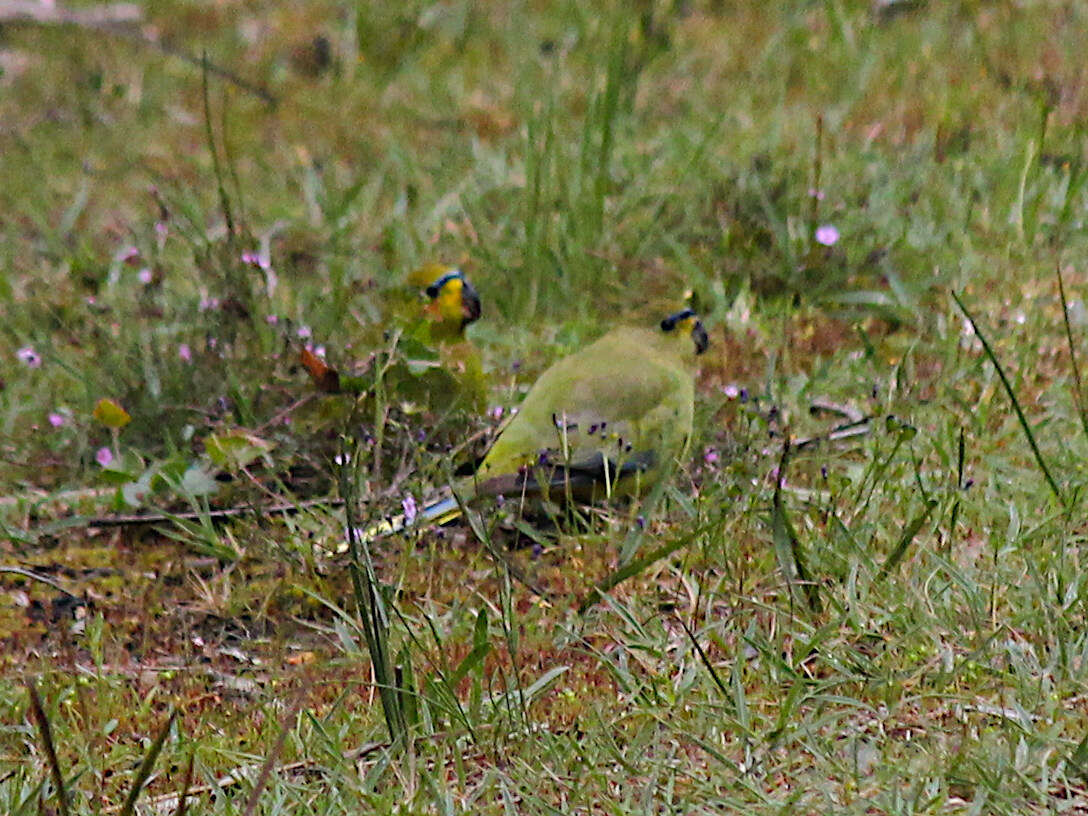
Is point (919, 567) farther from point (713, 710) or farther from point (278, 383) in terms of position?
point (278, 383)

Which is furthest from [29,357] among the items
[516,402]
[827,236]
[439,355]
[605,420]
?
[827,236]

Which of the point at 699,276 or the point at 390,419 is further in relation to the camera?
the point at 699,276

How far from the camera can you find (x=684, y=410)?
3801 mm

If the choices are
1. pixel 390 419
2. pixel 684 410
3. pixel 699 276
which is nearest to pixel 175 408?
pixel 390 419

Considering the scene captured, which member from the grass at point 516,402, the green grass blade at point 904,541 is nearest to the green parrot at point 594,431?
the grass at point 516,402

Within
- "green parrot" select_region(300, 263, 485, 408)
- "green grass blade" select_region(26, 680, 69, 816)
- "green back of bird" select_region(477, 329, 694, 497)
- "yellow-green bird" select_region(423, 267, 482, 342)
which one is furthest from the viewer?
"yellow-green bird" select_region(423, 267, 482, 342)

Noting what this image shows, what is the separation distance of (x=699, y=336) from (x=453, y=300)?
0.67 meters

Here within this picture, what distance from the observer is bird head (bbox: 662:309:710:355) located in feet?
13.6

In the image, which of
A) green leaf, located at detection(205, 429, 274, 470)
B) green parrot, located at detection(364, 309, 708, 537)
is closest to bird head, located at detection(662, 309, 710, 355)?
green parrot, located at detection(364, 309, 708, 537)

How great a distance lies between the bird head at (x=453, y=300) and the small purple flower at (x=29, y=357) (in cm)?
118

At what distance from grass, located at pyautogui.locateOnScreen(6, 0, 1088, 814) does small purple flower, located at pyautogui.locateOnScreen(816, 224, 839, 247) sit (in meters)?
0.05

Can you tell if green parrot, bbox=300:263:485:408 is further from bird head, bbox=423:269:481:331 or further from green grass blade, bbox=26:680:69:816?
green grass blade, bbox=26:680:69:816

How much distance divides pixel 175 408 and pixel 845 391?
1.74 m

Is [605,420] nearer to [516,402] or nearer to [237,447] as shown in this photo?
[516,402]
